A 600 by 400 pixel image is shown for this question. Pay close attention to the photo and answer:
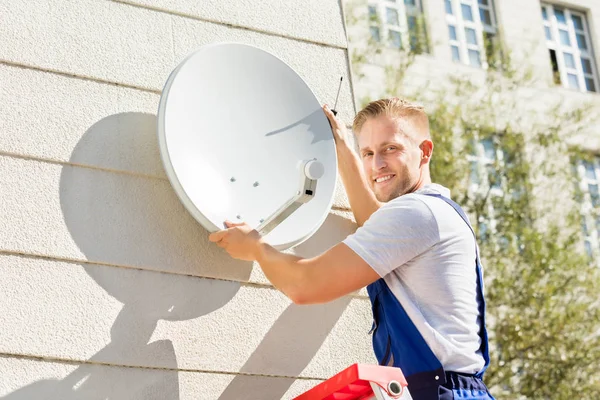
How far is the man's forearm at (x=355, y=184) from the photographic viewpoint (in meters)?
2.98

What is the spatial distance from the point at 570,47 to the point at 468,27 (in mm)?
2258

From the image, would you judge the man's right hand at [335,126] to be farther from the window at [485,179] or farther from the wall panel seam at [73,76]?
the window at [485,179]

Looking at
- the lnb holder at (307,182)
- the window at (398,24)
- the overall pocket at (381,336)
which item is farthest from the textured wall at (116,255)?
the window at (398,24)

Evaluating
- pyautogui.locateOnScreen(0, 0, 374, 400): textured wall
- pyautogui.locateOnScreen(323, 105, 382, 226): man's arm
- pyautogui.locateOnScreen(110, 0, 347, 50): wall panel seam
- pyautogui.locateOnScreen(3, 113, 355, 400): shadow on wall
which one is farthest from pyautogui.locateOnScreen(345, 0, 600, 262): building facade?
pyautogui.locateOnScreen(3, 113, 355, 400): shadow on wall

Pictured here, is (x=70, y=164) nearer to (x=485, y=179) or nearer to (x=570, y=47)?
(x=485, y=179)

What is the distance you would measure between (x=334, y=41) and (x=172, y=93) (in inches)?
31.2

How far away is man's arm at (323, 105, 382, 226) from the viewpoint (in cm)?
298

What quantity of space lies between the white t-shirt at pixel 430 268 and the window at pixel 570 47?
13.7 metres

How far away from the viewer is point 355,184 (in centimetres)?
300

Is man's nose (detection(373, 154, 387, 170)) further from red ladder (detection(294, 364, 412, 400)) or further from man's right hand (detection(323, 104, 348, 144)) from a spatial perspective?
red ladder (detection(294, 364, 412, 400))

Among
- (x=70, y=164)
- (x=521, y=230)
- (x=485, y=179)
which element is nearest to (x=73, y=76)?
(x=70, y=164)

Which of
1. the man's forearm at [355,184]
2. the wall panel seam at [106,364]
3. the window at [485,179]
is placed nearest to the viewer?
the wall panel seam at [106,364]

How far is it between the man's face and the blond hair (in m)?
0.02

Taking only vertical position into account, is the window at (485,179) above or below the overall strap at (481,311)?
above
